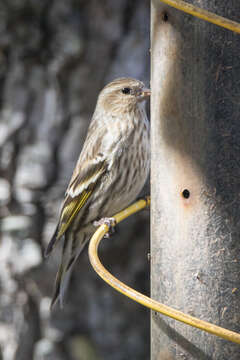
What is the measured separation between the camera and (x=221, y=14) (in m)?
1.92

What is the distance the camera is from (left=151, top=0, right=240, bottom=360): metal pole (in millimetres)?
1949

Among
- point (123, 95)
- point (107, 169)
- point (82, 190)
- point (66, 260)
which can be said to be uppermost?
point (123, 95)

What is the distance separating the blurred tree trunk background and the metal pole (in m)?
2.07

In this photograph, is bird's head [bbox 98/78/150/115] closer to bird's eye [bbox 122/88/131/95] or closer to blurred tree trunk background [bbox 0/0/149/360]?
bird's eye [bbox 122/88/131/95]

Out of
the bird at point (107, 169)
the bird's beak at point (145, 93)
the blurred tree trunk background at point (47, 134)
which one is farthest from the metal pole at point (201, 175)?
the blurred tree trunk background at point (47, 134)

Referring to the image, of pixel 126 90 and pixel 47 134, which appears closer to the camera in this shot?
pixel 126 90

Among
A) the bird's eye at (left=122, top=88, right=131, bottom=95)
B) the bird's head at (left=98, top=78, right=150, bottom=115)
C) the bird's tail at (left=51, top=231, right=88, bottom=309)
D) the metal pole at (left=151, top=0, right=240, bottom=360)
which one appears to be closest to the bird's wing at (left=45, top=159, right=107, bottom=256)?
the bird's tail at (left=51, top=231, right=88, bottom=309)

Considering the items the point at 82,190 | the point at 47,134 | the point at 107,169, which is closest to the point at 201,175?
the point at 107,169

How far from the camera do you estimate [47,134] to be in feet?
13.5

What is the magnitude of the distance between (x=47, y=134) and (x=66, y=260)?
1004 millimetres

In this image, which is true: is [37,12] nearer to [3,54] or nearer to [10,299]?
[3,54]

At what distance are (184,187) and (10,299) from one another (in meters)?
2.58

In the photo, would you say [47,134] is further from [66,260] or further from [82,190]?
[66,260]

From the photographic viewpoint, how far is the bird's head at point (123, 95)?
3680mm
